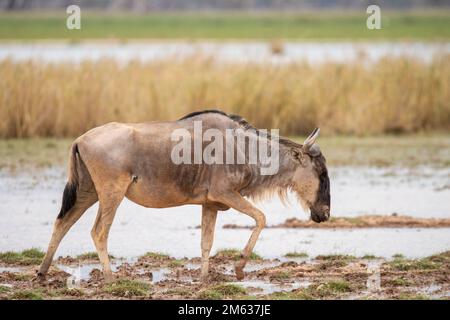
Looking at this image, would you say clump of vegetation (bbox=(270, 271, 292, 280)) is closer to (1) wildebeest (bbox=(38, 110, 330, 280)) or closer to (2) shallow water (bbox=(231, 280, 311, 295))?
(2) shallow water (bbox=(231, 280, 311, 295))

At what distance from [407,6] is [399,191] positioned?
11786 centimetres

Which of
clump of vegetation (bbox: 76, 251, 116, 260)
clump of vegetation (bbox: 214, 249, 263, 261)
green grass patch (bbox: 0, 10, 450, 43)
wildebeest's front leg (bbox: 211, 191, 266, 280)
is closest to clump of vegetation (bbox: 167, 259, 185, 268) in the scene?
clump of vegetation (bbox: 214, 249, 263, 261)

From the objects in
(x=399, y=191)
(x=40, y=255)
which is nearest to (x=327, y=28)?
(x=399, y=191)

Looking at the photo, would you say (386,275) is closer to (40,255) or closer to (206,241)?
(206,241)

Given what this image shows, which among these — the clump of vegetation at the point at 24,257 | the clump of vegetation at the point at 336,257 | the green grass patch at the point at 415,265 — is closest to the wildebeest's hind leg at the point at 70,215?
the clump of vegetation at the point at 24,257

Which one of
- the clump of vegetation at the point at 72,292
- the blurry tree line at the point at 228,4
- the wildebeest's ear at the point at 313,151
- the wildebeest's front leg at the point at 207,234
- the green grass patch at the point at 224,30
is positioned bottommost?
the clump of vegetation at the point at 72,292

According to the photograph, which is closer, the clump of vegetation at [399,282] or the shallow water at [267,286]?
the shallow water at [267,286]

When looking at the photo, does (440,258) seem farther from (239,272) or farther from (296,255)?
(239,272)

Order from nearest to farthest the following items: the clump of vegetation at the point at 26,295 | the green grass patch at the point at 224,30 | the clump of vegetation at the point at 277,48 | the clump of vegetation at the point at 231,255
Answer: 1. the clump of vegetation at the point at 26,295
2. the clump of vegetation at the point at 231,255
3. the clump of vegetation at the point at 277,48
4. the green grass patch at the point at 224,30

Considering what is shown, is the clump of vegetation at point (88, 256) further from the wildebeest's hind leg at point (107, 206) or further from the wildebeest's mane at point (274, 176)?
the wildebeest's mane at point (274, 176)

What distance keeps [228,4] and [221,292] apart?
384ft

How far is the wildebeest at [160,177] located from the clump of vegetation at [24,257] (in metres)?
1.02

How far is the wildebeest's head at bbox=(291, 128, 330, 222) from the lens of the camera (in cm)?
1075

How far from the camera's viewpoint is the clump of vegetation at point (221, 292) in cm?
977
